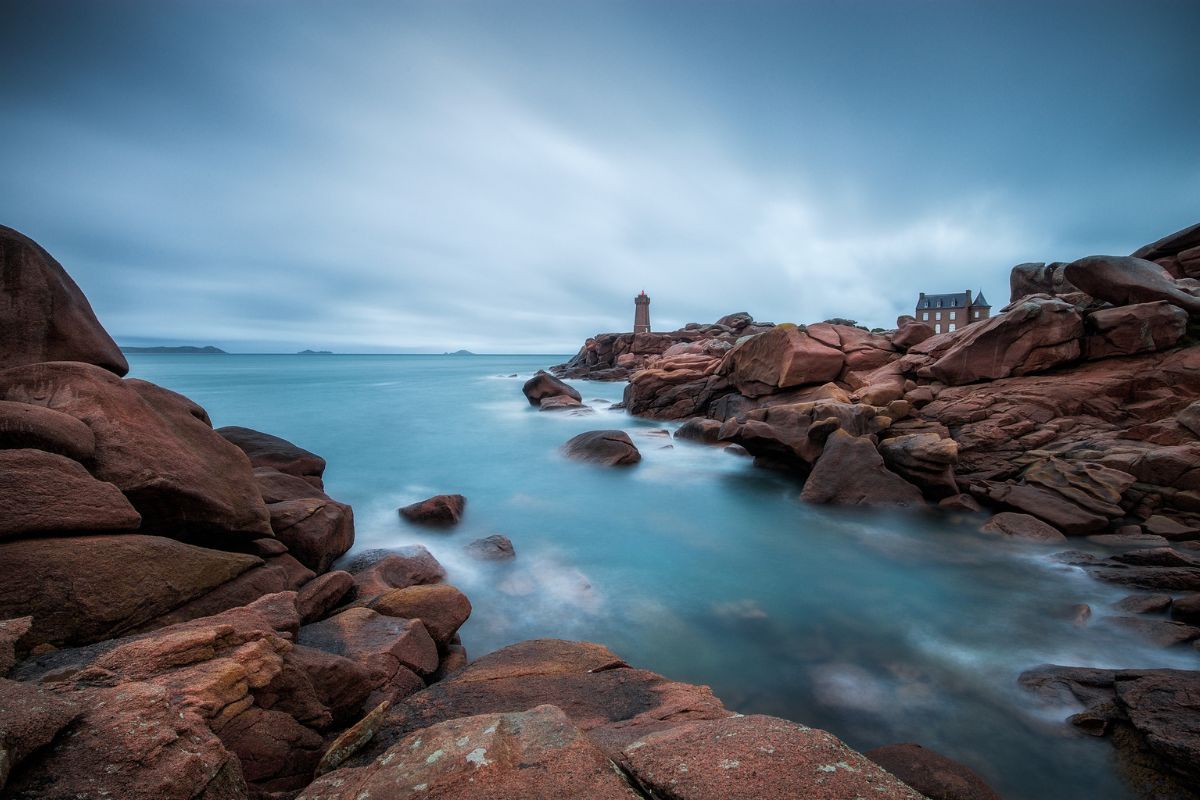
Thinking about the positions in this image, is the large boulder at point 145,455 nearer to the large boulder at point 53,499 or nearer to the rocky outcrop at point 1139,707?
the large boulder at point 53,499

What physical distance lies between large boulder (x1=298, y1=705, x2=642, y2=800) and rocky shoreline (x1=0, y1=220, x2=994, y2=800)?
0.03 feet

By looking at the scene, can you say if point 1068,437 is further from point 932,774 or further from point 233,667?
point 233,667

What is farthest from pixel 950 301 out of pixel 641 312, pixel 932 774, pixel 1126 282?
pixel 932 774

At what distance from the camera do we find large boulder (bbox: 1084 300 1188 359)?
11.7 metres

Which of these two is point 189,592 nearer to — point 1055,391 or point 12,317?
point 12,317

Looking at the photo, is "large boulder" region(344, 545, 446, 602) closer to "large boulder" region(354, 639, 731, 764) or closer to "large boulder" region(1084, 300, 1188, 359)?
"large boulder" region(354, 639, 731, 764)

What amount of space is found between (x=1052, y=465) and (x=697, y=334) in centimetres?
3708

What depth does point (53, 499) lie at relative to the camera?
364cm

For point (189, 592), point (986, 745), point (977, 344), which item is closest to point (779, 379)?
point (977, 344)

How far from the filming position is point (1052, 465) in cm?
1047

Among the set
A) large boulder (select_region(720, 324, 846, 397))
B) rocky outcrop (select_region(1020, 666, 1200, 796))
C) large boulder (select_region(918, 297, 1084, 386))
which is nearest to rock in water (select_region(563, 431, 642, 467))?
large boulder (select_region(720, 324, 846, 397))

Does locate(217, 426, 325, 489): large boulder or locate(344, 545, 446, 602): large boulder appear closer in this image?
locate(344, 545, 446, 602): large boulder

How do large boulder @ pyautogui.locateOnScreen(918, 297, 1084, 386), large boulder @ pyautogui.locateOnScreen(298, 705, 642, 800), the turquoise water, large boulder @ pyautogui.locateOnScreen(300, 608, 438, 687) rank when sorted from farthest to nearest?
large boulder @ pyautogui.locateOnScreen(918, 297, 1084, 386), the turquoise water, large boulder @ pyautogui.locateOnScreen(300, 608, 438, 687), large boulder @ pyautogui.locateOnScreen(298, 705, 642, 800)

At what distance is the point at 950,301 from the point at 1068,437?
169 ft
